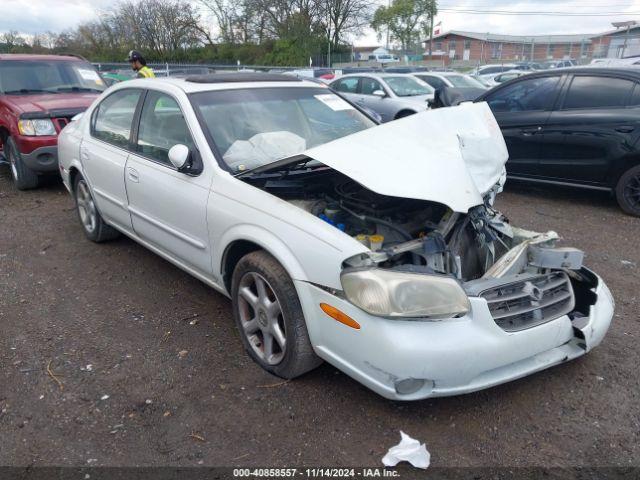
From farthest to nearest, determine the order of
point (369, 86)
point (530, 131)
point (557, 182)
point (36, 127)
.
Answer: point (369, 86), point (36, 127), point (530, 131), point (557, 182)

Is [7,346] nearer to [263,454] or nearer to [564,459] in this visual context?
[263,454]

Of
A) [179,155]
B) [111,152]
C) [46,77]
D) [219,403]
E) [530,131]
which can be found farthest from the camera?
[46,77]

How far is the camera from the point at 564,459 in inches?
90.4

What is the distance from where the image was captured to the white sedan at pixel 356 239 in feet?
7.57

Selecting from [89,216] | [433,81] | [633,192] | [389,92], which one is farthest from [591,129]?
[433,81]

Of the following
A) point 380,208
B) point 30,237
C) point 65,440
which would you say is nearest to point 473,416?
point 380,208

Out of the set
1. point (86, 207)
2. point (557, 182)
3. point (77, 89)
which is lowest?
point (557, 182)

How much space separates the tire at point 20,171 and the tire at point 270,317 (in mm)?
5360

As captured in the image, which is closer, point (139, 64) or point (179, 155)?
point (179, 155)

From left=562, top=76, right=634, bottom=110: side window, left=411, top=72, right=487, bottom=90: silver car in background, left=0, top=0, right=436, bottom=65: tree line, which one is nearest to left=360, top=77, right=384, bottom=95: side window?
left=411, top=72, right=487, bottom=90: silver car in background

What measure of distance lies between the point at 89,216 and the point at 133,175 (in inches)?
58.5

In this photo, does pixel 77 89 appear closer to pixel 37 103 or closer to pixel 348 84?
pixel 37 103

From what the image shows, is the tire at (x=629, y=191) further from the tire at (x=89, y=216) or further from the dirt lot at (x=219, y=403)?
the tire at (x=89, y=216)

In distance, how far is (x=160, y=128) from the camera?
12.3ft
